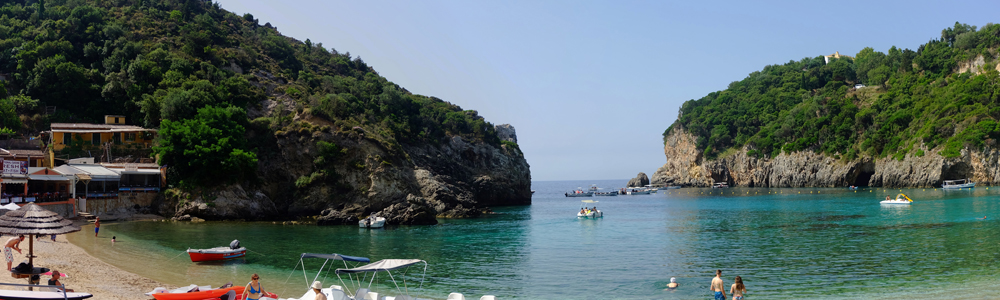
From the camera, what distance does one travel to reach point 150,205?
53.2 m

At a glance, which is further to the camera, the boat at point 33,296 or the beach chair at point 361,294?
the beach chair at point 361,294

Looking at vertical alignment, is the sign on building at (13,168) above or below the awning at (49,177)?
above

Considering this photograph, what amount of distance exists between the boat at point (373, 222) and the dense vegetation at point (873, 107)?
9386 cm

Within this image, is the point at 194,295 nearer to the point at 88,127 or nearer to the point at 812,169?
the point at 88,127

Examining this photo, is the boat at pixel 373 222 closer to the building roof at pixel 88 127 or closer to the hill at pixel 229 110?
the hill at pixel 229 110

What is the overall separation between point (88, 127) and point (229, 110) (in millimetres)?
14683

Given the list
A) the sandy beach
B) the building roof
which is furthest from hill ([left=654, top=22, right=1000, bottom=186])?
the building roof

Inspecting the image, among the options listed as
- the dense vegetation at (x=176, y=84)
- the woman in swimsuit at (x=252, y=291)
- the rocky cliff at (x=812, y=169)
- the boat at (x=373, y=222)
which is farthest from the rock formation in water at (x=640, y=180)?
the woman in swimsuit at (x=252, y=291)

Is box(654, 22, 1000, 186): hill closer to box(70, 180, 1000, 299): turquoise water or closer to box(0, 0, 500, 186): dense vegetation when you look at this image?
box(70, 180, 1000, 299): turquoise water

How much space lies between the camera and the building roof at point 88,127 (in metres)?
55.9

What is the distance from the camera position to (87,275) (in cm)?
2342

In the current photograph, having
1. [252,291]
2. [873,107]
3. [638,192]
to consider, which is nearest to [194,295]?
[252,291]

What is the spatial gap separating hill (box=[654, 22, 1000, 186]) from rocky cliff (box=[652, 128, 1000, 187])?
28cm

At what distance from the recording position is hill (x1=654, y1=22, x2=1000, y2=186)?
313ft
